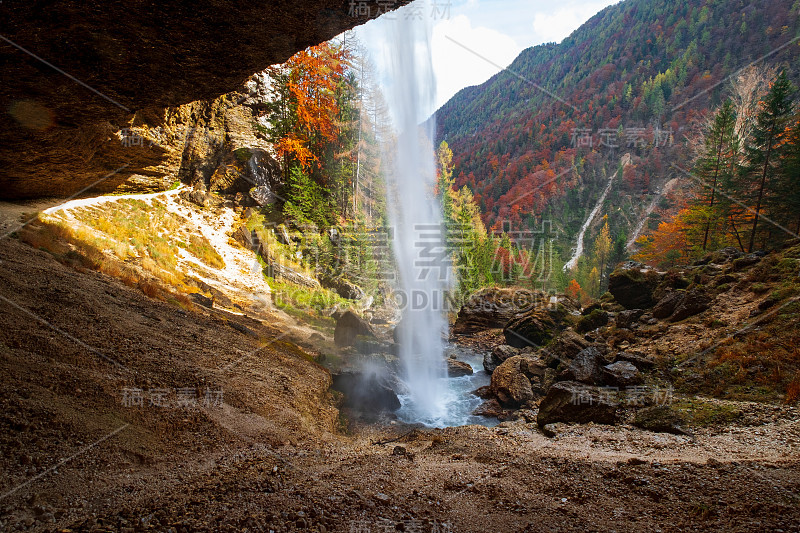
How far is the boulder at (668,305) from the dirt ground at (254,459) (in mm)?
7873

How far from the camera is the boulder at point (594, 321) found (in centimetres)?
1667

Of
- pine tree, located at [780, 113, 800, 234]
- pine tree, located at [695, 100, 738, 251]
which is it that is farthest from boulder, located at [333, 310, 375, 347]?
pine tree, located at [695, 100, 738, 251]

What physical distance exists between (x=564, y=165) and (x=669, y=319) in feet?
334

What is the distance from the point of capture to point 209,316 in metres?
9.96

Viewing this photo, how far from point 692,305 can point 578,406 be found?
8486 mm

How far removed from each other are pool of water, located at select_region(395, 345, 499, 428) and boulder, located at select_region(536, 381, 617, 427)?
7.25ft

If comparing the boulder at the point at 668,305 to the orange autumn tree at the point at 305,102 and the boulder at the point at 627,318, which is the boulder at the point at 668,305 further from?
the orange autumn tree at the point at 305,102

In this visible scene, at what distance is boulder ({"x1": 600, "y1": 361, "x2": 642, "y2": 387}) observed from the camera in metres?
8.28

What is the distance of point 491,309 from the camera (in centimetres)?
2519

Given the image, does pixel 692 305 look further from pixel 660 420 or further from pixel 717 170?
pixel 717 170

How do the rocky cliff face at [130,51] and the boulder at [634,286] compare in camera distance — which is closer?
the rocky cliff face at [130,51]

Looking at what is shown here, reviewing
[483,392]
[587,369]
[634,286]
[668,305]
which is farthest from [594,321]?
[587,369]

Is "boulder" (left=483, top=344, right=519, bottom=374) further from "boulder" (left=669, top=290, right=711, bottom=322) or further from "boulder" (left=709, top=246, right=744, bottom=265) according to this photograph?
"boulder" (left=709, top=246, right=744, bottom=265)

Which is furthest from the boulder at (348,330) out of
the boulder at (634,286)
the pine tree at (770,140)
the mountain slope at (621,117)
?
the mountain slope at (621,117)
